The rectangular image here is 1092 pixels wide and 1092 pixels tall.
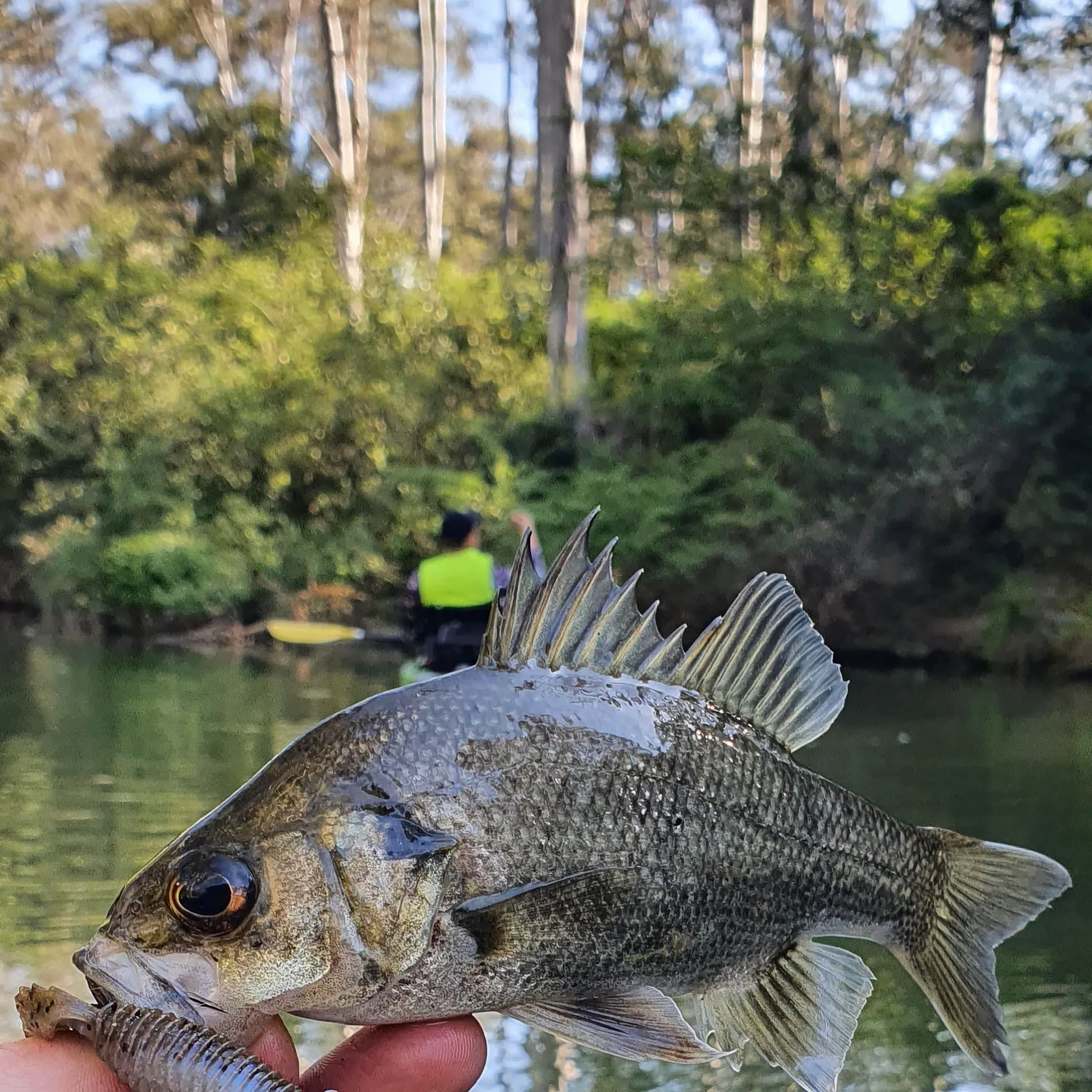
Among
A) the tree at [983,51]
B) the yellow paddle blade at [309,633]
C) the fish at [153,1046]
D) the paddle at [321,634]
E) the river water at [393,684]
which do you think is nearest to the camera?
the fish at [153,1046]

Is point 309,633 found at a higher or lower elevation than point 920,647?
higher

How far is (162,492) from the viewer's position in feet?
77.8

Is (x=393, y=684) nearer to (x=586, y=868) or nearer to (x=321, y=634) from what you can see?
(x=321, y=634)

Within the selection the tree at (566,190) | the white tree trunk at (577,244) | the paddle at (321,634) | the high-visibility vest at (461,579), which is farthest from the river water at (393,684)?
the tree at (566,190)

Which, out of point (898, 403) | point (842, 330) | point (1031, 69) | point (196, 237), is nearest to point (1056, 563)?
point (898, 403)

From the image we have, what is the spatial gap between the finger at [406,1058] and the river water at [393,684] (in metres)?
2.96

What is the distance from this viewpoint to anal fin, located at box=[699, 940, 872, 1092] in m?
1.79

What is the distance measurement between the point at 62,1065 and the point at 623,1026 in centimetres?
69

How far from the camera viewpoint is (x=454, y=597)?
6.88 meters

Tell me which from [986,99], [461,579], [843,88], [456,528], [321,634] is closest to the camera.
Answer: [461,579]

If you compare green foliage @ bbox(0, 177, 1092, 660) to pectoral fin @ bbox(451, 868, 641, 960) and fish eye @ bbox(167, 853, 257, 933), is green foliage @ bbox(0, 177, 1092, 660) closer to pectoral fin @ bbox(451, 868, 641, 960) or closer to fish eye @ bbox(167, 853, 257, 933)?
pectoral fin @ bbox(451, 868, 641, 960)

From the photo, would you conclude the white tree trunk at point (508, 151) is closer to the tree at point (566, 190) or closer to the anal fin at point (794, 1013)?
the tree at point (566, 190)

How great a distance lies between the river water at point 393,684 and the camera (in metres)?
4.72

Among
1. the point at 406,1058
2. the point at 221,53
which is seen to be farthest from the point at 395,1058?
the point at 221,53
